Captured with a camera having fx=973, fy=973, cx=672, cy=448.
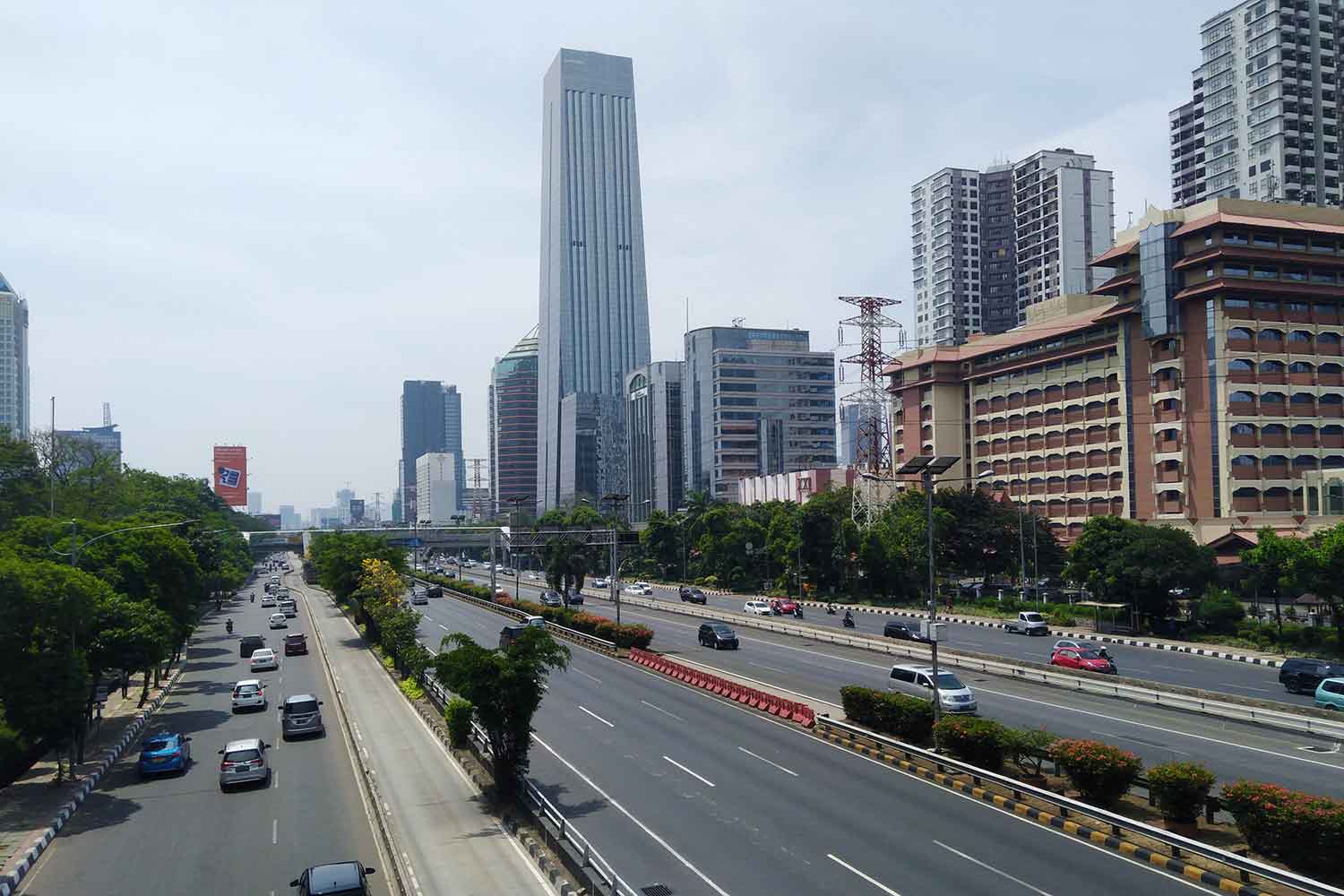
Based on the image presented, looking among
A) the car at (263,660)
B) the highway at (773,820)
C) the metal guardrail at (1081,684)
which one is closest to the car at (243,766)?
the highway at (773,820)

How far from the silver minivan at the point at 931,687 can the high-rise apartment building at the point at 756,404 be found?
144 metres

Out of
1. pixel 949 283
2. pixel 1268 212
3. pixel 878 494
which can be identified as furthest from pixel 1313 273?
pixel 949 283

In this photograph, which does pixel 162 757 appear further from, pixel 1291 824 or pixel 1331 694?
pixel 1331 694

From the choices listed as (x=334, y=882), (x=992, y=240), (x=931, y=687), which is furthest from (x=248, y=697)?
(x=992, y=240)

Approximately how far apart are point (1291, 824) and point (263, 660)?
51913 millimetres

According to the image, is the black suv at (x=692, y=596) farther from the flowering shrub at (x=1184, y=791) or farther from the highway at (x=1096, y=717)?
the flowering shrub at (x=1184, y=791)

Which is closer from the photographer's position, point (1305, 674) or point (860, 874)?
point (860, 874)

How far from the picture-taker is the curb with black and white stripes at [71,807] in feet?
72.5

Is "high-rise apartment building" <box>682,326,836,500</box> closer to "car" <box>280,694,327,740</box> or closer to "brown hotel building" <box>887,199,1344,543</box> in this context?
"brown hotel building" <box>887,199,1344,543</box>

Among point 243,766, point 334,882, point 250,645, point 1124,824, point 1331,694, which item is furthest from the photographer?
point 250,645

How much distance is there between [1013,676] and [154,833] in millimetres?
36297

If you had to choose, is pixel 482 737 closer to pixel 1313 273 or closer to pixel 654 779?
pixel 654 779

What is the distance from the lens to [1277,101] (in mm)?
136500

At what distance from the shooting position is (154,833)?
25.9 meters
